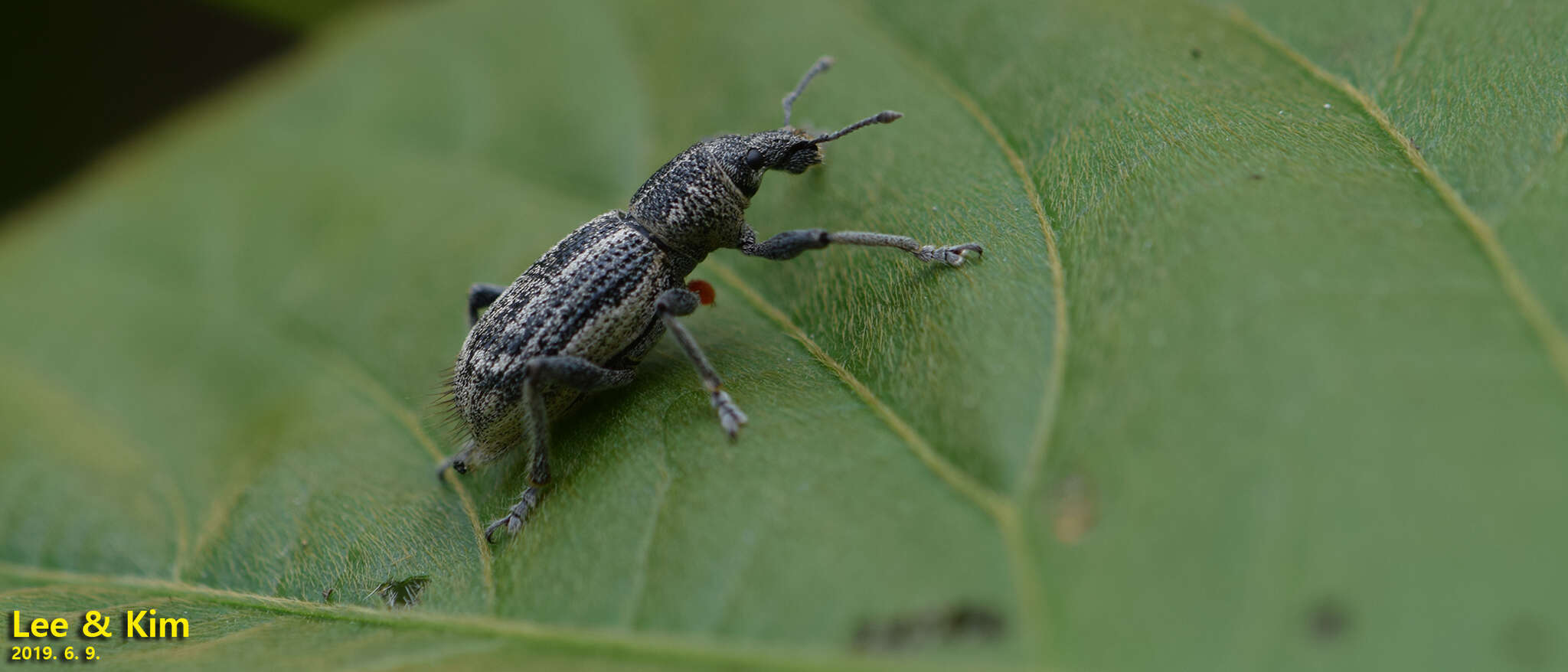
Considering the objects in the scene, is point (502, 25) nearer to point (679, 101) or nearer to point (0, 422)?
point (679, 101)

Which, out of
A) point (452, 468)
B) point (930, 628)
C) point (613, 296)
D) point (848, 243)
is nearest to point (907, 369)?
point (848, 243)

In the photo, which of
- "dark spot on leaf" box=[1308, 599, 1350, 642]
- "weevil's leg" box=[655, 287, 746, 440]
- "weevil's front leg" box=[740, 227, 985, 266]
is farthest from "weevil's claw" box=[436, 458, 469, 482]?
"dark spot on leaf" box=[1308, 599, 1350, 642]

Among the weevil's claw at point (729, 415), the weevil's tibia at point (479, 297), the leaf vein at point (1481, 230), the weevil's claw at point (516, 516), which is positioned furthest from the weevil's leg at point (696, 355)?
the leaf vein at point (1481, 230)

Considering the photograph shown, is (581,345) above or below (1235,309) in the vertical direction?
below

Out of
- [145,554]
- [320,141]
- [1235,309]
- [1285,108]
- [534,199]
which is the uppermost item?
[1285,108]

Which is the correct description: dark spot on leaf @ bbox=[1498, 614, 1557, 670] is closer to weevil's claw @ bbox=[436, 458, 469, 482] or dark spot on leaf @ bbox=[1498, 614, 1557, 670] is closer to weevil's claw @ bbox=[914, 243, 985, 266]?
weevil's claw @ bbox=[914, 243, 985, 266]

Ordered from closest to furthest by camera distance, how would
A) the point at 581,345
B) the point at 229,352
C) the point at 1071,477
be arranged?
the point at 1071,477, the point at 581,345, the point at 229,352

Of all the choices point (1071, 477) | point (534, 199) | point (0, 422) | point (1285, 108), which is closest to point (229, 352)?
point (0, 422)
